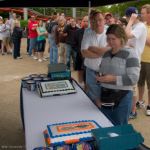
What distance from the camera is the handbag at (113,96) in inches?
117

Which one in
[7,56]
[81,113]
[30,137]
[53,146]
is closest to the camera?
[53,146]

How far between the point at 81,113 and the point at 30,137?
0.63 m

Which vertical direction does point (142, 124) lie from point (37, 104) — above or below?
below

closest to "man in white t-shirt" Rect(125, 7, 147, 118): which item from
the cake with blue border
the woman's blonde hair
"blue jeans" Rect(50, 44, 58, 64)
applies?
the woman's blonde hair

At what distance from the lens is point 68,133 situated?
2.10 m

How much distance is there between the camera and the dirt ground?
4004 millimetres

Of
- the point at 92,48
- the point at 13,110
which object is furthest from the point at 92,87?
the point at 13,110

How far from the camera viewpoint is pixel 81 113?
2752 mm

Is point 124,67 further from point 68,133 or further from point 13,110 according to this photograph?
point 13,110

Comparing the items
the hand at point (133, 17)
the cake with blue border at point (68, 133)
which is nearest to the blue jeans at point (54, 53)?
the hand at point (133, 17)

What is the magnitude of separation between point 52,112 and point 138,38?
6.69 feet

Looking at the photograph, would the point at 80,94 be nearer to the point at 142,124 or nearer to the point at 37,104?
the point at 37,104

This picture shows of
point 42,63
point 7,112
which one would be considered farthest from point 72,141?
point 42,63

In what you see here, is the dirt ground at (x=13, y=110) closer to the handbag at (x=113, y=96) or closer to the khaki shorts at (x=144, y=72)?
the khaki shorts at (x=144, y=72)
